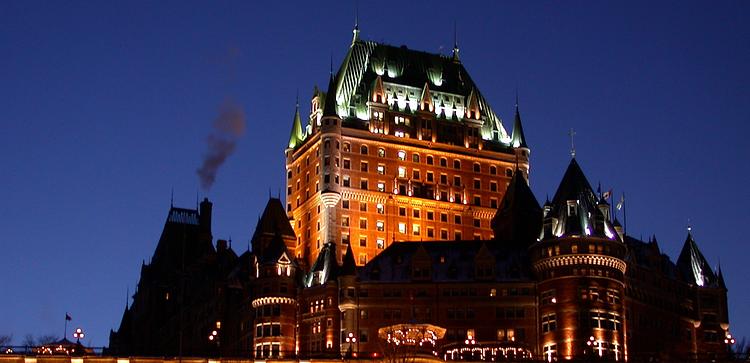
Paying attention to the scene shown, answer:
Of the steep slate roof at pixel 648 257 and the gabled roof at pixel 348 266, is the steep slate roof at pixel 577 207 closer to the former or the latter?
the steep slate roof at pixel 648 257

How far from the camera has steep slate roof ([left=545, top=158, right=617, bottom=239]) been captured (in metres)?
176

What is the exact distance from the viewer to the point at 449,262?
18238 centimetres

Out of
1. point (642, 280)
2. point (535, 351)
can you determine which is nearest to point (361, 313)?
point (535, 351)

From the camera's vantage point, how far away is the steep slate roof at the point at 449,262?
180m

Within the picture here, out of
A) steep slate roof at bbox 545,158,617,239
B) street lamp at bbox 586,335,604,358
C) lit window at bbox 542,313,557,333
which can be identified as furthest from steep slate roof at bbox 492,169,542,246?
street lamp at bbox 586,335,604,358

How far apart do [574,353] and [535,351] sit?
22.4ft

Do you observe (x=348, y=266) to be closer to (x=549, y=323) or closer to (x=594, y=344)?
(x=549, y=323)

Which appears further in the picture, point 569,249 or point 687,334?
point 687,334

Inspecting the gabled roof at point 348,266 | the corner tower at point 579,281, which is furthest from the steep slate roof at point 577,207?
the gabled roof at point 348,266

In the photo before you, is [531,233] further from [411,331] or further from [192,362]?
[192,362]

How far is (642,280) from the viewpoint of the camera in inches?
7387

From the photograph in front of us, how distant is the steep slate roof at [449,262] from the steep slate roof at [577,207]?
7.31m

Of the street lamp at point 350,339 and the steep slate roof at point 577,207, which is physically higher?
the steep slate roof at point 577,207

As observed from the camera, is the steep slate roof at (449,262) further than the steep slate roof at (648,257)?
No
